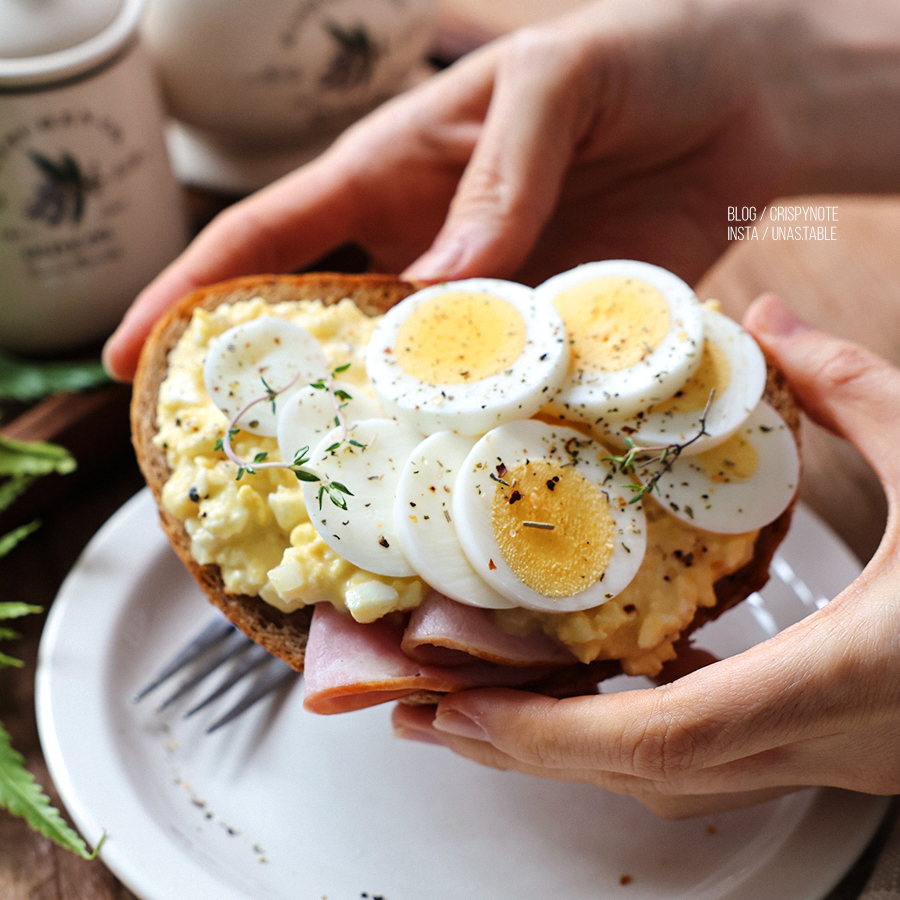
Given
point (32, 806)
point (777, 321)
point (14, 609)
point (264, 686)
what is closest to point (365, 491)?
point (264, 686)

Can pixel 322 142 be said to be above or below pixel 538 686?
above

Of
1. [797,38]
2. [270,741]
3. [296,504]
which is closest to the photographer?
[296,504]

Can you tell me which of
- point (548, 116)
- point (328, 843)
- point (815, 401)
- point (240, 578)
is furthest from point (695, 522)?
point (548, 116)

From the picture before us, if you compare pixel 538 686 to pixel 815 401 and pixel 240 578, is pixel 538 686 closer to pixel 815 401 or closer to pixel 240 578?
pixel 240 578

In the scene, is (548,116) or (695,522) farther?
(548,116)

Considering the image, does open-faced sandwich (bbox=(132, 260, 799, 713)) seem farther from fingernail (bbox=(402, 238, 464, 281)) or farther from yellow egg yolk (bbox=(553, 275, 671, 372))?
fingernail (bbox=(402, 238, 464, 281))

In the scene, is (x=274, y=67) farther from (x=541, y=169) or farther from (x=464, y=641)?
(x=464, y=641)
